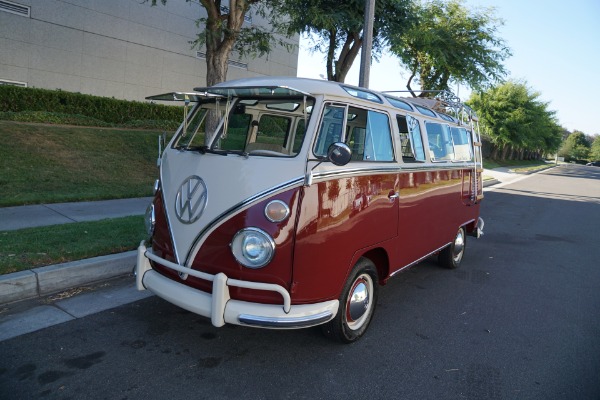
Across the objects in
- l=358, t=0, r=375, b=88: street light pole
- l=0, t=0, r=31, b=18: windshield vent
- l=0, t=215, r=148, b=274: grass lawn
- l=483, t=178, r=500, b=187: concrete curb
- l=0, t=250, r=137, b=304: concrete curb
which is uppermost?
l=0, t=0, r=31, b=18: windshield vent

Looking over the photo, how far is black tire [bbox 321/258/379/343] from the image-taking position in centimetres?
373

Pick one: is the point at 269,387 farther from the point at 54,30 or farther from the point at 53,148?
the point at 54,30

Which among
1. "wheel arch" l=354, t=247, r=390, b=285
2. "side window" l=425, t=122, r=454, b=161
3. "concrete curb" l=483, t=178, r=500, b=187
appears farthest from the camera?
"concrete curb" l=483, t=178, r=500, b=187

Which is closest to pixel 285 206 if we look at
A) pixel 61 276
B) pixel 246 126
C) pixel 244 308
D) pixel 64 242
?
pixel 244 308

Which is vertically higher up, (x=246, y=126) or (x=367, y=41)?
(x=367, y=41)

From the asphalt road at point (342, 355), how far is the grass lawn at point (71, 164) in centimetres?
490

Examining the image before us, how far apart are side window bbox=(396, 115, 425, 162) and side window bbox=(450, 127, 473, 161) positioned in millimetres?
1395

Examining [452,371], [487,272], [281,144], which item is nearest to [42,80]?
[281,144]

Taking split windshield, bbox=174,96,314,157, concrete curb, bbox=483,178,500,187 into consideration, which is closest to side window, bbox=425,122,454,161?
split windshield, bbox=174,96,314,157

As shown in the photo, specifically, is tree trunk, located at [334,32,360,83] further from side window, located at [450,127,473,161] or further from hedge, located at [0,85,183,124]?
side window, located at [450,127,473,161]

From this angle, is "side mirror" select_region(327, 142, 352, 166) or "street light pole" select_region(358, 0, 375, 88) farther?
"street light pole" select_region(358, 0, 375, 88)

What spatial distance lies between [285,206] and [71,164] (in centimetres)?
842

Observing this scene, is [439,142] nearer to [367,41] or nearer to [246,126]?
[246,126]

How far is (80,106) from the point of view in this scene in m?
14.0
